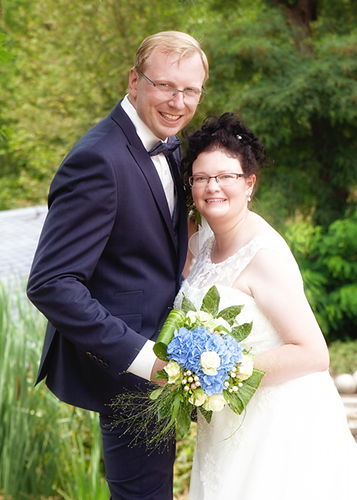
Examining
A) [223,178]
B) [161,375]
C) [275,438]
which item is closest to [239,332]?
[161,375]

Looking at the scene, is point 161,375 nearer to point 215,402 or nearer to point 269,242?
point 215,402

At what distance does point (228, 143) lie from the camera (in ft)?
6.48

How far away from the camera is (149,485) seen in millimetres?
2004

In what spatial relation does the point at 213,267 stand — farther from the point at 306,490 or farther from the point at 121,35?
the point at 121,35

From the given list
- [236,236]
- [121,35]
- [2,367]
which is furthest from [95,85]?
[236,236]

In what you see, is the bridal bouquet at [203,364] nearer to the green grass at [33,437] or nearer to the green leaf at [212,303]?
the green leaf at [212,303]

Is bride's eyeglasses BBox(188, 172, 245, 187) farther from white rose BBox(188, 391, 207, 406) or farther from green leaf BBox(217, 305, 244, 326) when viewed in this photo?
white rose BBox(188, 391, 207, 406)

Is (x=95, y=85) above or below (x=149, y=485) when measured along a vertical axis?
above

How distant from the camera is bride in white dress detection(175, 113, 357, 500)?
176cm

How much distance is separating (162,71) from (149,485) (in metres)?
1.72

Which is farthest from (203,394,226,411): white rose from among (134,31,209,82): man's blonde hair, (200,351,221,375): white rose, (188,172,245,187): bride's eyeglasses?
(134,31,209,82): man's blonde hair

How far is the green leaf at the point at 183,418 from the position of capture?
1610 millimetres

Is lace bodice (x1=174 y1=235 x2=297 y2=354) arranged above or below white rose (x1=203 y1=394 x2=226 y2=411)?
above

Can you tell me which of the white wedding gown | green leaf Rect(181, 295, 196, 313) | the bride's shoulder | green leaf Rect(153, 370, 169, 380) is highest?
the bride's shoulder
